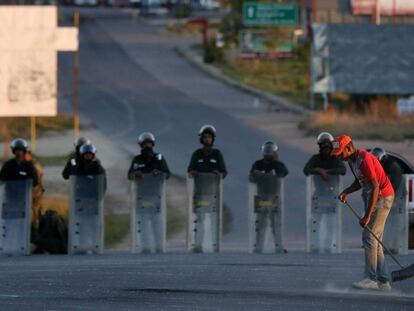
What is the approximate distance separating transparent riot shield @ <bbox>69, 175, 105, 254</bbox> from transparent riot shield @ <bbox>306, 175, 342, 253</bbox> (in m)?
2.98

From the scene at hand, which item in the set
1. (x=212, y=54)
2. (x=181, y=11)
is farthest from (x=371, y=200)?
(x=181, y=11)

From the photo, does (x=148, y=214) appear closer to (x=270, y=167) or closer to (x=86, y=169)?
(x=86, y=169)

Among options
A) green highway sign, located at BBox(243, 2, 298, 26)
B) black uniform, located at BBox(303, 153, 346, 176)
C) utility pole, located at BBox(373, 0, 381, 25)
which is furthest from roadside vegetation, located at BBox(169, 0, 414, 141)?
black uniform, located at BBox(303, 153, 346, 176)

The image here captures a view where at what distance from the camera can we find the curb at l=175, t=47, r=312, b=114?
51062 mm

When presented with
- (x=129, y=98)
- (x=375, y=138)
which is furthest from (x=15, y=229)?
(x=129, y=98)

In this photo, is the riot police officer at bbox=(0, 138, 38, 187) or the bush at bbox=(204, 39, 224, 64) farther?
the bush at bbox=(204, 39, 224, 64)

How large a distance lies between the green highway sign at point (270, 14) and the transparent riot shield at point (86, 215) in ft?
126

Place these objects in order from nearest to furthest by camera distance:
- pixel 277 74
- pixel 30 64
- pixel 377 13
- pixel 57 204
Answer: pixel 57 204 < pixel 30 64 < pixel 377 13 < pixel 277 74

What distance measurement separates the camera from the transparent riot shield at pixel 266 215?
19.3 meters

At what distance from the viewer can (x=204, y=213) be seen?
1948 centimetres

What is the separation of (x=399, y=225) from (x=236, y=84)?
1620 inches

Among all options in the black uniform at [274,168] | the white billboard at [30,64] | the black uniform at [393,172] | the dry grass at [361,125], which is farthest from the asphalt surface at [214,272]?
the white billboard at [30,64]

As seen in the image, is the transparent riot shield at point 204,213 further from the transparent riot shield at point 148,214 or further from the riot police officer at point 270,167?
the riot police officer at point 270,167

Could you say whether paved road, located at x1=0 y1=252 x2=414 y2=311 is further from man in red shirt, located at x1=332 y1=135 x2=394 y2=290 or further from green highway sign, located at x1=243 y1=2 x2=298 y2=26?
green highway sign, located at x1=243 y1=2 x2=298 y2=26
